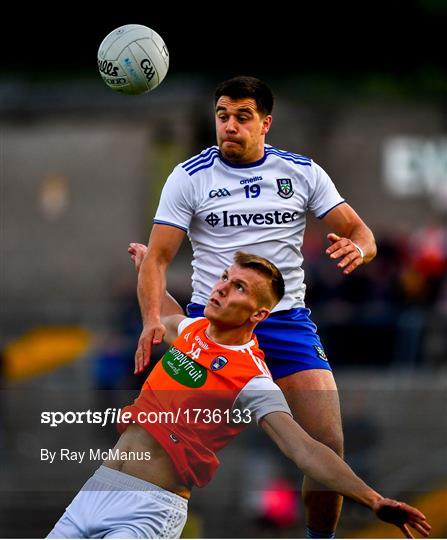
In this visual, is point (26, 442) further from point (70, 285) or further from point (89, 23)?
point (89, 23)

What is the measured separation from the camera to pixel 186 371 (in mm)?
8805

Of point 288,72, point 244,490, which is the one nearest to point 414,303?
point 244,490

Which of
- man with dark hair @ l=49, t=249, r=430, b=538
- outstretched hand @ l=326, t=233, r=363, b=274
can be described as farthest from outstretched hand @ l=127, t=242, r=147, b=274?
outstretched hand @ l=326, t=233, r=363, b=274

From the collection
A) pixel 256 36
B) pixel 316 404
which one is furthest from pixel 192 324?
pixel 256 36

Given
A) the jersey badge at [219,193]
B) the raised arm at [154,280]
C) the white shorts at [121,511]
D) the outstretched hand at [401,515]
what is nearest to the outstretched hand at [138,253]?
the raised arm at [154,280]

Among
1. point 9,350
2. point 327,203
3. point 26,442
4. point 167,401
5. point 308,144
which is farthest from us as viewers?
point 308,144

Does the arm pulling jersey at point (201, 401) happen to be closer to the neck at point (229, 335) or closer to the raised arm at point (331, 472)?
the neck at point (229, 335)

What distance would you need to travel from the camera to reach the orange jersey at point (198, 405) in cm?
870

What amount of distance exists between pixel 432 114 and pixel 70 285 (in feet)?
26.4

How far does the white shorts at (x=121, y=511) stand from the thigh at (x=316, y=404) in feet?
3.83

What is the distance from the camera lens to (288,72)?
3653 cm

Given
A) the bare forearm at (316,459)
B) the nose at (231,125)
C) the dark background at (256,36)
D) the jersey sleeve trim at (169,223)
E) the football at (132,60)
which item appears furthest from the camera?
the dark background at (256,36)

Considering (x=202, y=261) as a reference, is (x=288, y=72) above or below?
above

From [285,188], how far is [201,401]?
1.66 metres
